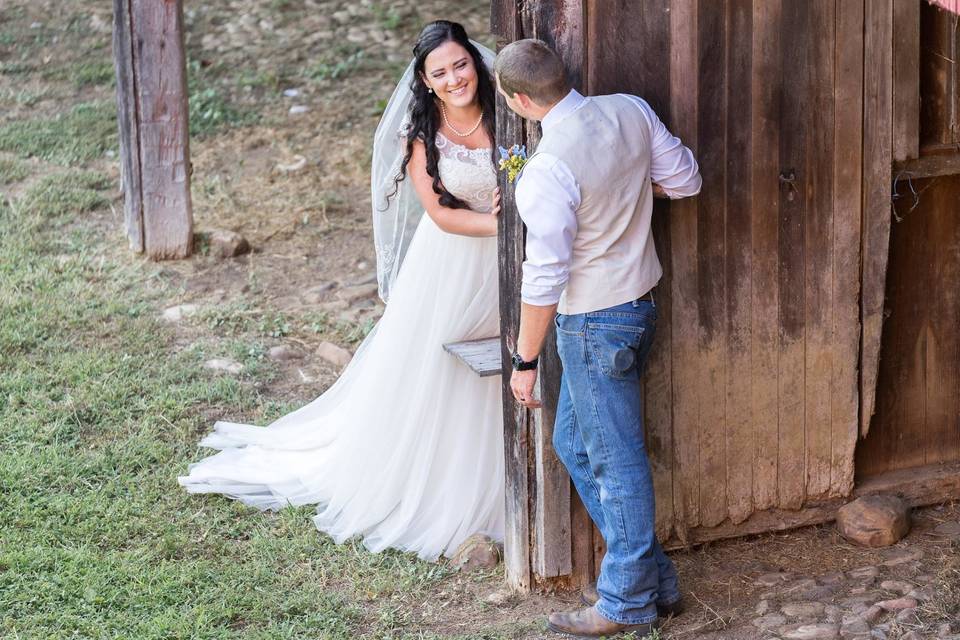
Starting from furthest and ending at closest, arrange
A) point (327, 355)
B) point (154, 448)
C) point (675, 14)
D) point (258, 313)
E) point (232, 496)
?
point (258, 313) < point (327, 355) < point (154, 448) < point (232, 496) < point (675, 14)

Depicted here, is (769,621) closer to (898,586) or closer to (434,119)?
(898,586)

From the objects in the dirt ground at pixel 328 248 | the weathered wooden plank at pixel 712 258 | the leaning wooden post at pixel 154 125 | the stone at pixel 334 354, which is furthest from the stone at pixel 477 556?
the leaning wooden post at pixel 154 125

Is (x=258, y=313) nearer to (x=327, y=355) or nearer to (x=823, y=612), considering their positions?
(x=327, y=355)

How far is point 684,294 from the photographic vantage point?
15.4 feet

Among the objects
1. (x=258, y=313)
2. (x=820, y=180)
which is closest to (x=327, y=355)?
(x=258, y=313)

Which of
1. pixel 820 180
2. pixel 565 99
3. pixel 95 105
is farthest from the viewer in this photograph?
pixel 95 105

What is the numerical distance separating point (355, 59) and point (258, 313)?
4607mm

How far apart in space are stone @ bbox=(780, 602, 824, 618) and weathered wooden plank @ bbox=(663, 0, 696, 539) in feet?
1.69

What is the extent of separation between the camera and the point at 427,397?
219 inches

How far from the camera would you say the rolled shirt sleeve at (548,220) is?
Result: 13.0 feet

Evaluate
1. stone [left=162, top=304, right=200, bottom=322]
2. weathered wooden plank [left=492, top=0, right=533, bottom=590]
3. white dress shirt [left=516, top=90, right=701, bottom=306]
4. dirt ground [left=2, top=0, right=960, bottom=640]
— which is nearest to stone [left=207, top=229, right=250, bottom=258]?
dirt ground [left=2, top=0, right=960, bottom=640]

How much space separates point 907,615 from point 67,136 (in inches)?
327

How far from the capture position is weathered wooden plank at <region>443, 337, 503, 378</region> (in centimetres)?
500


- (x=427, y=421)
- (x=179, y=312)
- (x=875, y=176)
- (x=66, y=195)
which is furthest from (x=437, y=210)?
→ (x=66, y=195)
